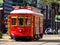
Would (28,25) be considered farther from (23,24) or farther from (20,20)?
(20,20)

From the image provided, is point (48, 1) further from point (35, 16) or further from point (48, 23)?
point (48, 23)

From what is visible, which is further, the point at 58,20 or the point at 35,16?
the point at 58,20

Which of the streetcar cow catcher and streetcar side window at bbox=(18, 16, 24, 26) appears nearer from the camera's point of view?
the streetcar cow catcher

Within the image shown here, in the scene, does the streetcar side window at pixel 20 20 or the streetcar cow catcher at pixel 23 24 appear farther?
the streetcar side window at pixel 20 20

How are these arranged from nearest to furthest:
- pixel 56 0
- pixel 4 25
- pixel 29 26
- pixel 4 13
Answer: pixel 29 26 → pixel 56 0 → pixel 4 25 → pixel 4 13

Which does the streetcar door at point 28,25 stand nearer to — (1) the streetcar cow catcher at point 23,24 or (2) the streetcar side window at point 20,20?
(1) the streetcar cow catcher at point 23,24

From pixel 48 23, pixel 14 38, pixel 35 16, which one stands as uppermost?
pixel 35 16

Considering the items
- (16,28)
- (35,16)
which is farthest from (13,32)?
(35,16)

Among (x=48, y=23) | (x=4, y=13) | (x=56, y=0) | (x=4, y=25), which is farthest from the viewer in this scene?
(x=48, y=23)

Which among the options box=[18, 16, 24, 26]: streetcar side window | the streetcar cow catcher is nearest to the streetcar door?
the streetcar cow catcher

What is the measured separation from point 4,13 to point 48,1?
18.9 metres

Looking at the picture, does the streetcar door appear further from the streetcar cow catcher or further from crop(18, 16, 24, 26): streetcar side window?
crop(18, 16, 24, 26): streetcar side window

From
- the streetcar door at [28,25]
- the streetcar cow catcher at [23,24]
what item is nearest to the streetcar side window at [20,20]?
the streetcar cow catcher at [23,24]

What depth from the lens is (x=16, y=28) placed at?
1124 inches
